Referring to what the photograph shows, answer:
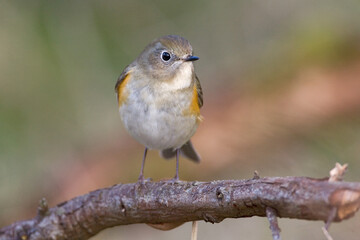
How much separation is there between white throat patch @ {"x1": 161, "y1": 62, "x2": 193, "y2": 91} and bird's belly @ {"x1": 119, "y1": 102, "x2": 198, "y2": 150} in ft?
0.58

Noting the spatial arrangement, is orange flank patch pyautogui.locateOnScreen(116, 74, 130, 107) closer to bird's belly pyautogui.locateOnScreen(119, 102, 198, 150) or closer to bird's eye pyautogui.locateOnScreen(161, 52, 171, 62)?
bird's belly pyautogui.locateOnScreen(119, 102, 198, 150)

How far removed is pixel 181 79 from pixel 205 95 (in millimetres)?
1405

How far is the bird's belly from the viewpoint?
3.63 meters

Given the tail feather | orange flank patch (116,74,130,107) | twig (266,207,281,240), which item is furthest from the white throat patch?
twig (266,207,281,240)

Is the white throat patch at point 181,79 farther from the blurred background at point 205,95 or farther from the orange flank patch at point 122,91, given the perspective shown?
the blurred background at point 205,95

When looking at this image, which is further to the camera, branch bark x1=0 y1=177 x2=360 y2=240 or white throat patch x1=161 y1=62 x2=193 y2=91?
white throat patch x1=161 y1=62 x2=193 y2=91

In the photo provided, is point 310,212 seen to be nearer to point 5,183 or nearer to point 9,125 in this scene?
point 5,183

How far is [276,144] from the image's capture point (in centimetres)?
442

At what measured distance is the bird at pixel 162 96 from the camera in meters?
3.65

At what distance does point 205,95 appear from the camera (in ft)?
17.2

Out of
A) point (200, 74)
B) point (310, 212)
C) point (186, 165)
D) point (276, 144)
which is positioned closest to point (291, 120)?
point (276, 144)

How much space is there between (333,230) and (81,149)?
9.68ft

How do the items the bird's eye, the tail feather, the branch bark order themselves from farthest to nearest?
the tail feather → the bird's eye → the branch bark

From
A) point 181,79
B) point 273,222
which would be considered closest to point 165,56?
point 181,79
